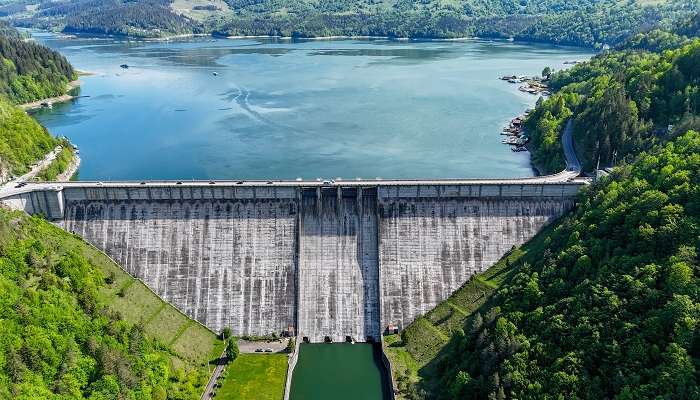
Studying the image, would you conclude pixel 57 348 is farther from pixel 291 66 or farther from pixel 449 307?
pixel 291 66

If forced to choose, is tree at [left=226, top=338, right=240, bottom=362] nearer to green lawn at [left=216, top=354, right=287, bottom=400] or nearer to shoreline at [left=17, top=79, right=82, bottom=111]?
green lawn at [left=216, top=354, right=287, bottom=400]

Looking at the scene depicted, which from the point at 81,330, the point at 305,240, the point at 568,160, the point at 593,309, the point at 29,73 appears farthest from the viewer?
the point at 29,73

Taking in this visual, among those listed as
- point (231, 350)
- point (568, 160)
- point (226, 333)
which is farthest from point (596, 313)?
point (568, 160)

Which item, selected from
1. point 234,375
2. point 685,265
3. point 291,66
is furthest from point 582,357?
point 291,66

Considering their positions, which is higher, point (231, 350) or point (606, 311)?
point (606, 311)

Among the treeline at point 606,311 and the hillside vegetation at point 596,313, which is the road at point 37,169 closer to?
the hillside vegetation at point 596,313

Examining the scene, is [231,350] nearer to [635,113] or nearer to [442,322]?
[442,322]

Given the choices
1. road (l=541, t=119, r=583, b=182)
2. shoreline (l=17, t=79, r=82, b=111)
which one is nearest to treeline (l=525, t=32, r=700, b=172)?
road (l=541, t=119, r=583, b=182)
